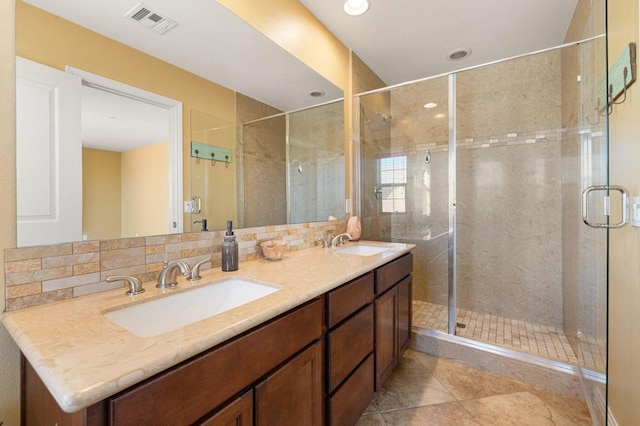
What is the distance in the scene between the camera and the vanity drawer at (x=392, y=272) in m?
1.52

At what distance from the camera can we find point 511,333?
2.31m

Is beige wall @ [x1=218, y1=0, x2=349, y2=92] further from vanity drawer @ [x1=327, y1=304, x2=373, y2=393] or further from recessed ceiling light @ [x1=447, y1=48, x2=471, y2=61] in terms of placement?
vanity drawer @ [x1=327, y1=304, x2=373, y2=393]

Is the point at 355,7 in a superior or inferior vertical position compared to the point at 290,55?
superior

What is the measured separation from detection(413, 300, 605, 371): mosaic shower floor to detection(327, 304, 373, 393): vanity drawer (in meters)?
1.14

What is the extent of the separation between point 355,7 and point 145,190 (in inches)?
72.4

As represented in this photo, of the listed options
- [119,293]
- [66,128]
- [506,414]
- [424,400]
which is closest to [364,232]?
[424,400]

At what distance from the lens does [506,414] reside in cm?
154

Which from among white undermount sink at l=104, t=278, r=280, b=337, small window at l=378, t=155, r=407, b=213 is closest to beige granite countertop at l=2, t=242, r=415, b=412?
white undermount sink at l=104, t=278, r=280, b=337

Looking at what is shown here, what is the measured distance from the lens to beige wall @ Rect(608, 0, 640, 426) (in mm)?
1111

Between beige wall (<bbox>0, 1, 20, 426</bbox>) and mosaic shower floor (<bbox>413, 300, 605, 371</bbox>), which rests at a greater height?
beige wall (<bbox>0, 1, 20, 426</bbox>)

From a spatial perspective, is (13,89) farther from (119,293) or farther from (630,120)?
(630,120)

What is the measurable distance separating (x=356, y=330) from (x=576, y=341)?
1.72 m

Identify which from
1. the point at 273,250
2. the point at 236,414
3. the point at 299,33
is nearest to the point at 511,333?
the point at 273,250

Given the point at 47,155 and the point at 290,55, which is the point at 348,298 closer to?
the point at 47,155
